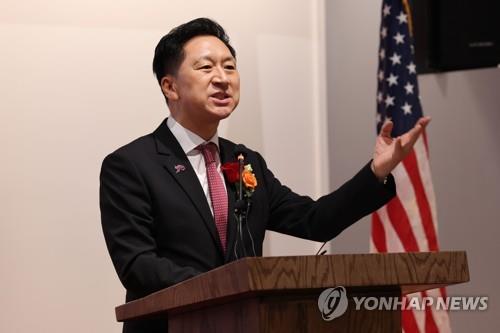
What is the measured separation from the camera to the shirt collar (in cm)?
301

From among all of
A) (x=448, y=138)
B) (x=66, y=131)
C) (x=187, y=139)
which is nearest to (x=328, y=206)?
(x=187, y=139)

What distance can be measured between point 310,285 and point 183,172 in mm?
1222

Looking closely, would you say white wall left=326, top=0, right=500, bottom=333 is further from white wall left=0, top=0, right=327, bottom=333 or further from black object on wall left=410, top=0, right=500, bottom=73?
Answer: white wall left=0, top=0, right=327, bottom=333

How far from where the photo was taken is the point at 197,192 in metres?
2.82

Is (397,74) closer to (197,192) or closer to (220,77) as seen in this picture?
(220,77)

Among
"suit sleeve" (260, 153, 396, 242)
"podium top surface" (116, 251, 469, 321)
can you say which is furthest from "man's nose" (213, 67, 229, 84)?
"podium top surface" (116, 251, 469, 321)

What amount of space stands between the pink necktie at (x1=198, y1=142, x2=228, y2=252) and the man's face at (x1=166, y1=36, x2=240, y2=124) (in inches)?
6.2

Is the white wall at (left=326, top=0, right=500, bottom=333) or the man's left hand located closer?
the man's left hand

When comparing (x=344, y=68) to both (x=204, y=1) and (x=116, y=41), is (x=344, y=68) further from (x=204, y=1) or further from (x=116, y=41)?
(x=116, y=41)

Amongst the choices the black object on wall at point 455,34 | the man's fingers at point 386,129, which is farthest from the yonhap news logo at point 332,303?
the black object on wall at point 455,34

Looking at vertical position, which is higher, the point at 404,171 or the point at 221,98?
the point at 221,98

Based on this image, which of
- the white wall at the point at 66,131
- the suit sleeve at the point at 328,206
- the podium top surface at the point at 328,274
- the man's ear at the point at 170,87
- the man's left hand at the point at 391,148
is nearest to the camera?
the podium top surface at the point at 328,274

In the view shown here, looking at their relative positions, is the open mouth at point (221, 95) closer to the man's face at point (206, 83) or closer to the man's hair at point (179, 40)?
the man's face at point (206, 83)

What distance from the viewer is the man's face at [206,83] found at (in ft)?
9.95
